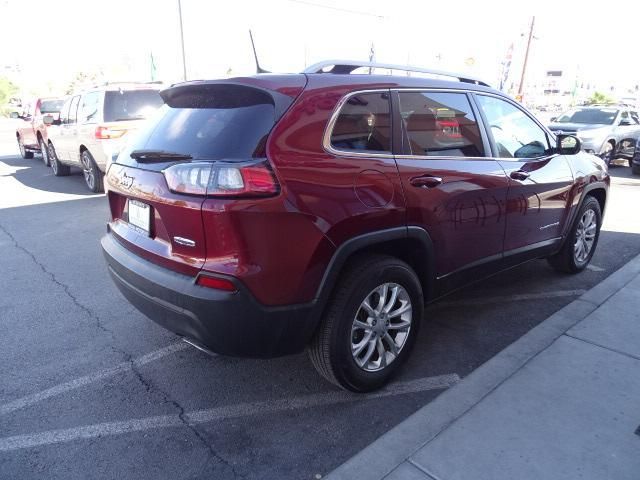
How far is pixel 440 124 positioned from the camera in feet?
10.5

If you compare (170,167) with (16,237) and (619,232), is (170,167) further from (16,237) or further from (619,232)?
(619,232)

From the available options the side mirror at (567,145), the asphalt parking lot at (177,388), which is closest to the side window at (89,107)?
the asphalt parking lot at (177,388)

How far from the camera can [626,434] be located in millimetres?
2531

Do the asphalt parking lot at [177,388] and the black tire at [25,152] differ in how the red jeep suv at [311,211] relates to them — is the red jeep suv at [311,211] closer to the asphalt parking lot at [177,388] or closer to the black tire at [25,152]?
the asphalt parking lot at [177,388]

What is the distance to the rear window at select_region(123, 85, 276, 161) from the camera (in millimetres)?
2385

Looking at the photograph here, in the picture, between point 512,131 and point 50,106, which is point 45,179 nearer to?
point 50,106

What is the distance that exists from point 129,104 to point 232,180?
7.21 meters

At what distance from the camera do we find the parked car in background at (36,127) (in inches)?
493

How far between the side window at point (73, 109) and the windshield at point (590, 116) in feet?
41.2

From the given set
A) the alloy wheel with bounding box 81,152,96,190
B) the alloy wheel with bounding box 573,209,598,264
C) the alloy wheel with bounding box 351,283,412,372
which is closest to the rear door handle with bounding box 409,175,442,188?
the alloy wheel with bounding box 351,283,412,372

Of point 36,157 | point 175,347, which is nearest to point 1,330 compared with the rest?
point 175,347

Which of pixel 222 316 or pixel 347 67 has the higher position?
pixel 347 67

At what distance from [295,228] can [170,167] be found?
736 mm

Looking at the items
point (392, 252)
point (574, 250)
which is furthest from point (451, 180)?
point (574, 250)
